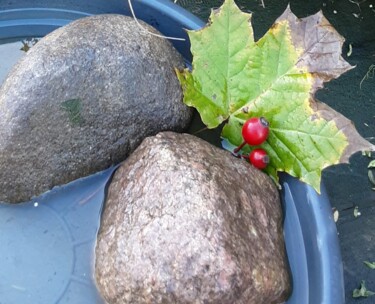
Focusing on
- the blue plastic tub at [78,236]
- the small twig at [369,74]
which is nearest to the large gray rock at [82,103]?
the blue plastic tub at [78,236]

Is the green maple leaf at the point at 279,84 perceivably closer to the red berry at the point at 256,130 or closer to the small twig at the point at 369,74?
the red berry at the point at 256,130

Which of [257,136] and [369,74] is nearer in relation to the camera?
[257,136]

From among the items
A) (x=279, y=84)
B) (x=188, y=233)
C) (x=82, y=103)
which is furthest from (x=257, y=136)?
(x=82, y=103)

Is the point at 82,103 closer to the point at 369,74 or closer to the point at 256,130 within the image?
the point at 256,130

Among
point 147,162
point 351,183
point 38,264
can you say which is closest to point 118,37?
point 147,162

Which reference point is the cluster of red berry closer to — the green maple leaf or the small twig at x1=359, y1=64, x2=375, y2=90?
the green maple leaf

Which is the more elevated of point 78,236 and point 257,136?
point 257,136

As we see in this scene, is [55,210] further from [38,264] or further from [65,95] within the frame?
[65,95]
